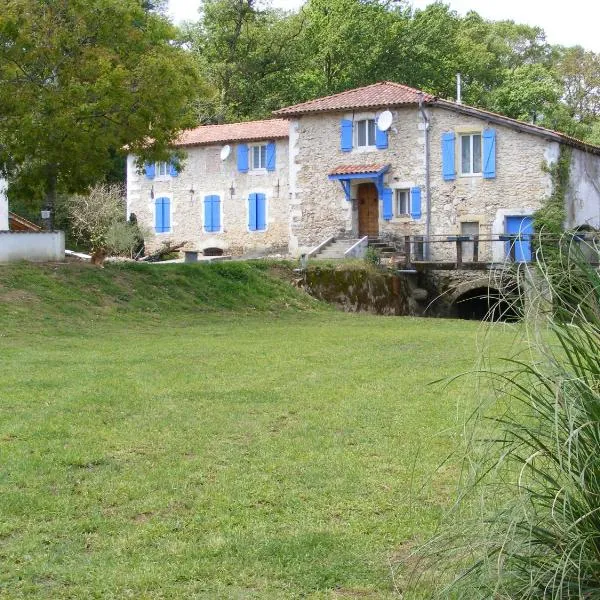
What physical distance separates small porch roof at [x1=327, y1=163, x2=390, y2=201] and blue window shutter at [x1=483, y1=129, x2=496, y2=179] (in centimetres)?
299

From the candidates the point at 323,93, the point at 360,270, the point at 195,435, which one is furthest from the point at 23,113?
the point at 323,93

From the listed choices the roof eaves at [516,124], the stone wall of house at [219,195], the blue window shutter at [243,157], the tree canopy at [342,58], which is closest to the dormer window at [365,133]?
the roof eaves at [516,124]

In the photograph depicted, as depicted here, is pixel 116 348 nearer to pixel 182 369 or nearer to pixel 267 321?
pixel 182 369

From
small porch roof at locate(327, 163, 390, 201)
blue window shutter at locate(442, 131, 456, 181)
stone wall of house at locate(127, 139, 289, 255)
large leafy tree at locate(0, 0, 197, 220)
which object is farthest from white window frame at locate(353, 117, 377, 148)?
large leafy tree at locate(0, 0, 197, 220)

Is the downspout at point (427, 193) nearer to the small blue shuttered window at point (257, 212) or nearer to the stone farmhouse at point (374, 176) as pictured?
the stone farmhouse at point (374, 176)

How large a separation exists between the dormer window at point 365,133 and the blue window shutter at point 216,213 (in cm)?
598

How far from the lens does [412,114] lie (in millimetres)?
26953

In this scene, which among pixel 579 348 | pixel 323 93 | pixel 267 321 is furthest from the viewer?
pixel 323 93

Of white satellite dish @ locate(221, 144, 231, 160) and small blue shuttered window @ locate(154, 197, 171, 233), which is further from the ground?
white satellite dish @ locate(221, 144, 231, 160)

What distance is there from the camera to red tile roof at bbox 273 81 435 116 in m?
26.8

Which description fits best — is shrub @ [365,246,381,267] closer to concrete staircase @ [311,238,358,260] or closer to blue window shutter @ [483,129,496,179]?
concrete staircase @ [311,238,358,260]

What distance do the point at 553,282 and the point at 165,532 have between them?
257 cm

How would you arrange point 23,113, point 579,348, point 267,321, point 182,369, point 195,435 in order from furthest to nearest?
point 267,321 → point 23,113 → point 182,369 → point 195,435 → point 579,348

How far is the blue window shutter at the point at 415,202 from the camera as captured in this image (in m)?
27.0
